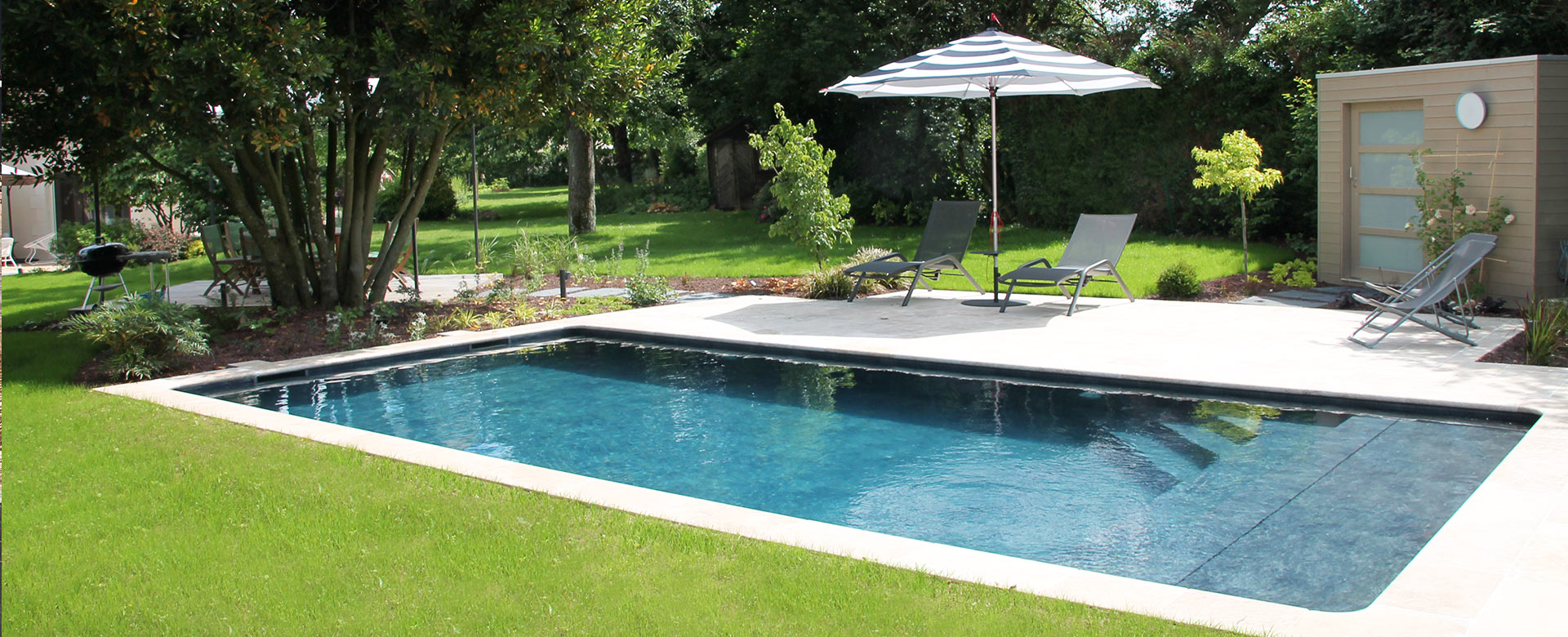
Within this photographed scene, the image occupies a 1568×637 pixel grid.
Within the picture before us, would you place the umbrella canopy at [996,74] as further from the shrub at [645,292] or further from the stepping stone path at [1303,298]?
the shrub at [645,292]

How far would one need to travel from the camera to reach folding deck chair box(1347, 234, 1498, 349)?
7871 mm

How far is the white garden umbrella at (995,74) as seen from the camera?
32.1 feet

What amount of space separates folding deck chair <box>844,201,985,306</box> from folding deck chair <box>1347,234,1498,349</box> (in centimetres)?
376

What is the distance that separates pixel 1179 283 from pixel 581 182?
13778 millimetres

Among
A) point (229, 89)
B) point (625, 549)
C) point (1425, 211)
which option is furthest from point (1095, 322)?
point (229, 89)

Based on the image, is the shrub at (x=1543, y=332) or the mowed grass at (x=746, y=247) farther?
the mowed grass at (x=746, y=247)

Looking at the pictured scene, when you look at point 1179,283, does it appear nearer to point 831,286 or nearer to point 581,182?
point 831,286

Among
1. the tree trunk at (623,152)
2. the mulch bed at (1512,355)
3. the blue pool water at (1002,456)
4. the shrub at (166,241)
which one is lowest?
the blue pool water at (1002,456)

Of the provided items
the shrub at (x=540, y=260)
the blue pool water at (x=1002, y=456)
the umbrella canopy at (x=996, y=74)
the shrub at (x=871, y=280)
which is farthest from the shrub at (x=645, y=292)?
the blue pool water at (x=1002, y=456)

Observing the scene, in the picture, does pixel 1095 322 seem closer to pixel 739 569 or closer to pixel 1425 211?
pixel 1425 211

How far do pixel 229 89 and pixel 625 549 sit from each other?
19.1ft

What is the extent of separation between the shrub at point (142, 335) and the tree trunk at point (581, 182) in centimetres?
1321

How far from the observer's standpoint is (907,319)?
9.99 metres

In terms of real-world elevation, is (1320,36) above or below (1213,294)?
above
